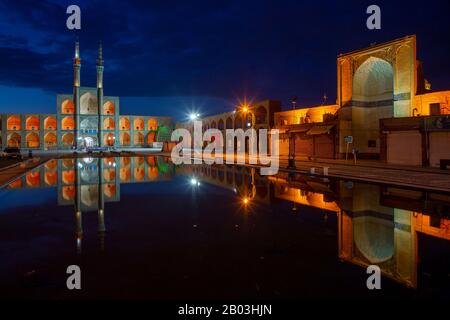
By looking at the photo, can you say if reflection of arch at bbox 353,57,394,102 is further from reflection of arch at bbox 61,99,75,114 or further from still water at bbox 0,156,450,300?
reflection of arch at bbox 61,99,75,114

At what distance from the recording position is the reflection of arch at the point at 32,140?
6464 centimetres

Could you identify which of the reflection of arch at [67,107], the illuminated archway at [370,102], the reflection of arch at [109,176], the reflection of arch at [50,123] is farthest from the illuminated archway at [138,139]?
the reflection of arch at [109,176]

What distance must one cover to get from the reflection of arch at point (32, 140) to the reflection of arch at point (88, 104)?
10148 millimetres

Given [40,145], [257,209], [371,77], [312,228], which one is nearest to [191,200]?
[257,209]

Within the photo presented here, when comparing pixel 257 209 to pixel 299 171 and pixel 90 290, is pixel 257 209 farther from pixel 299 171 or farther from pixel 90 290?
pixel 299 171

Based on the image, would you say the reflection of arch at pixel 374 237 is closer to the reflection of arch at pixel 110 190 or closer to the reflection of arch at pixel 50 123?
the reflection of arch at pixel 110 190

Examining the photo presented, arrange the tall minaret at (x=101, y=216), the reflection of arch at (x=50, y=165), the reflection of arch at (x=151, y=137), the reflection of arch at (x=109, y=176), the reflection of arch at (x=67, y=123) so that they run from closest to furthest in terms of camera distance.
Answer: the tall minaret at (x=101, y=216) → the reflection of arch at (x=109, y=176) → the reflection of arch at (x=50, y=165) → the reflection of arch at (x=67, y=123) → the reflection of arch at (x=151, y=137)

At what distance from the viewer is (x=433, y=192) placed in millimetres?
11625

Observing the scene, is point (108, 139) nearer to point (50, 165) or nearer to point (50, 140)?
point (50, 140)

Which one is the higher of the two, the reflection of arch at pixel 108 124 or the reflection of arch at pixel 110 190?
the reflection of arch at pixel 108 124

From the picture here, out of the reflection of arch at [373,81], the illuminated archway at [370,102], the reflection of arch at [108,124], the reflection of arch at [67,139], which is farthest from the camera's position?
the reflection of arch at [108,124]

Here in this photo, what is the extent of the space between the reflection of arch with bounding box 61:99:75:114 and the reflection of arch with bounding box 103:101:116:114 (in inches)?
247

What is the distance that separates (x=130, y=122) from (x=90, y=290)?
241 feet

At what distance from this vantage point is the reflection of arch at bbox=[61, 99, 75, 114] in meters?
66.1
